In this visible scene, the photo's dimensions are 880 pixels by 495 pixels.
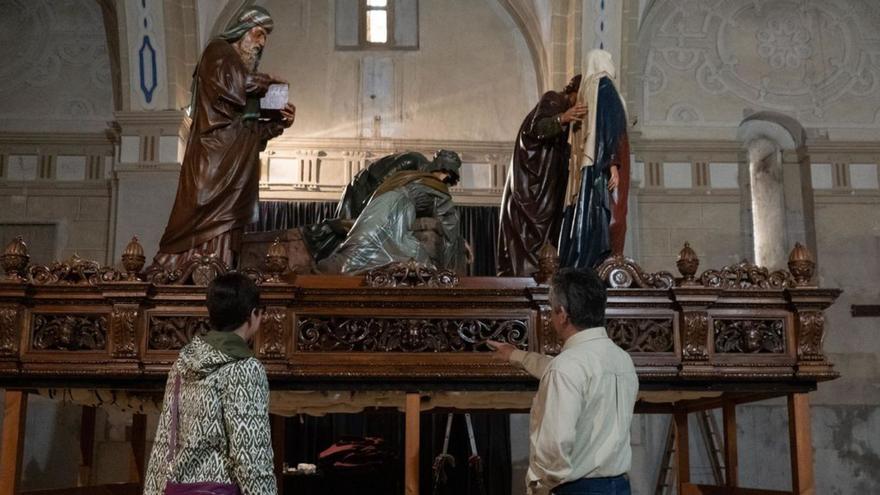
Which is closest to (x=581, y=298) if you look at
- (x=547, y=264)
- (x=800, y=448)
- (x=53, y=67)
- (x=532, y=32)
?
(x=547, y=264)

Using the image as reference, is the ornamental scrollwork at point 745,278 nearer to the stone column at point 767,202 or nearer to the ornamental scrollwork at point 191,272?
the ornamental scrollwork at point 191,272

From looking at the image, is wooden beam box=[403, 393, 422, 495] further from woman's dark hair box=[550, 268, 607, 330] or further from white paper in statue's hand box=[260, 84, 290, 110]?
white paper in statue's hand box=[260, 84, 290, 110]

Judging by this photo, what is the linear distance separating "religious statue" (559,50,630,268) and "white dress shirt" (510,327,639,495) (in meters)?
2.29

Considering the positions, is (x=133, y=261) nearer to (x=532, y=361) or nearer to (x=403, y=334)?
(x=403, y=334)

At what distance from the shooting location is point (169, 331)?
490cm

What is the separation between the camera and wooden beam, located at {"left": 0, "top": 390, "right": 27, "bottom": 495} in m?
4.64

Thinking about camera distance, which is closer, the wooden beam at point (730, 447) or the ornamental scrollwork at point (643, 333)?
the ornamental scrollwork at point (643, 333)

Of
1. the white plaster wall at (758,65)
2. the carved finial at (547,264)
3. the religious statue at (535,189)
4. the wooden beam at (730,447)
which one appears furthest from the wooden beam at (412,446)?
the white plaster wall at (758,65)

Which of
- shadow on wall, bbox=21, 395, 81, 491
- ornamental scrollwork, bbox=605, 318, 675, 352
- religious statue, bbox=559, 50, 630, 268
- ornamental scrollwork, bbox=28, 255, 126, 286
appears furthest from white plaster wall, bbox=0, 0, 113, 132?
ornamental scrollwork, bbox=605, 318, 675, 352

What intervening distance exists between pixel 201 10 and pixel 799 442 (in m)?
8.17

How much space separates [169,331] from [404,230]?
5.53ft

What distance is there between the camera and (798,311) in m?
4.94

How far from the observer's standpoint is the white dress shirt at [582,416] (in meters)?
3.04

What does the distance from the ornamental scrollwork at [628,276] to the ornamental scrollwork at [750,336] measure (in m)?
0.35
